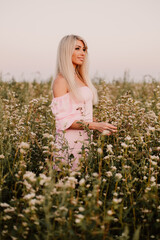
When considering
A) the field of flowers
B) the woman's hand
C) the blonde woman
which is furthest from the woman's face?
the woman's hand

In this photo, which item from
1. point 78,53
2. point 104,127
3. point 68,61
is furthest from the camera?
point 78,53

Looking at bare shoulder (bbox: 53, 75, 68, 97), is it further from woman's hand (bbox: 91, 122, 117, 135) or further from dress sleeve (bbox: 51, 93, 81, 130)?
woman's hand (bbox: 91, 122, 117, 135)

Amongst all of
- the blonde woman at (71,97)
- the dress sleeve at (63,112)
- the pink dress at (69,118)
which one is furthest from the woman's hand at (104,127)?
the dress sleeve at (63,112)

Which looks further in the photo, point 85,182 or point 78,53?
point 78,53

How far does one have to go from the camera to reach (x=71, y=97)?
12.6 ft

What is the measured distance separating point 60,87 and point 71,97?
0.22 metres

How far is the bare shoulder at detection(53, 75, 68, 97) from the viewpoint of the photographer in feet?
12.3

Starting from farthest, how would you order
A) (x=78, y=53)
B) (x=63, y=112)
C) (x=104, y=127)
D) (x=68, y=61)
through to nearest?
(x=78, y=53) < (x=68, y=61) < (x=63, y=112) < (x=104, y=127)

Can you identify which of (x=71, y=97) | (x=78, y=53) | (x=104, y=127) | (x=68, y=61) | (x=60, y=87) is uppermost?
(x=78, y=53)

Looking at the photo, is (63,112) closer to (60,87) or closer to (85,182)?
(60,87)

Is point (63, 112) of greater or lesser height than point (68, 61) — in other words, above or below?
below

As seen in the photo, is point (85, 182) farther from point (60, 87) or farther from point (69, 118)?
point (60, 87)

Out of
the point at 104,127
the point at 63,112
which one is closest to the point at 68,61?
the point at 63,112

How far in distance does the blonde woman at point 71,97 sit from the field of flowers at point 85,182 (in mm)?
196
